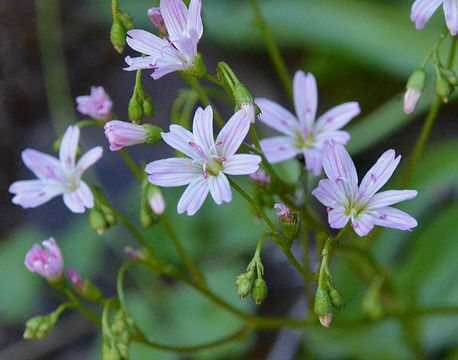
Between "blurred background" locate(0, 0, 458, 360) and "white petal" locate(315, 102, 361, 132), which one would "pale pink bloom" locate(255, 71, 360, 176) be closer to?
"white petal" locate(315, 102, 361, 132)

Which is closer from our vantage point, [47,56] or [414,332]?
[414,332]

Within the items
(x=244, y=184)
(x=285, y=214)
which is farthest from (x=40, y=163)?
(x=244, y=184)

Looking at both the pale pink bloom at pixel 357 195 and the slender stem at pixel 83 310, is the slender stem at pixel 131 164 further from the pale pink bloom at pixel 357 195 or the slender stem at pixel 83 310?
the pale pink bloom at pixel 357 195

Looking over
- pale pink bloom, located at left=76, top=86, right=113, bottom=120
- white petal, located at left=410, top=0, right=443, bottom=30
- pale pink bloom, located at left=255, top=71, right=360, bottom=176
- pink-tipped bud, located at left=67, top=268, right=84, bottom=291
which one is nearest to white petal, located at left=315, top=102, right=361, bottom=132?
pale pink bloom, located at left=255, top=71, right=360, bottom=176

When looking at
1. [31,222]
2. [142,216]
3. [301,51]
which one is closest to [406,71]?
[301,51]

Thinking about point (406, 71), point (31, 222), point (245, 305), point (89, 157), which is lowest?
point (31, 222)

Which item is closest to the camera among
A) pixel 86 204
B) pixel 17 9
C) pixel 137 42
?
pixel 137 42

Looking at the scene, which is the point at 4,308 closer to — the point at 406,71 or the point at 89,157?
the point at 89,157
